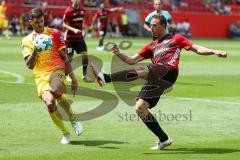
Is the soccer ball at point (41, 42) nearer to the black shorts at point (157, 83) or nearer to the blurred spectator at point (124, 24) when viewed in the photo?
the black shorts at point (157, 83)

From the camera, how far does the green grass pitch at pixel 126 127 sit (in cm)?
947

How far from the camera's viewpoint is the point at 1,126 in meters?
11.6

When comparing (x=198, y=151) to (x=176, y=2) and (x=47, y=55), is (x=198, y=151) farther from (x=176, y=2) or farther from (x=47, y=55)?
(x=176, y=2)

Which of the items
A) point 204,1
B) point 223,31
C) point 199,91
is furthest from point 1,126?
point 204,1

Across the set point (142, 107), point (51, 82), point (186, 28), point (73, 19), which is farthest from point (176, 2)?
point (142, 107)

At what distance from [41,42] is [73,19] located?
10472 millimetres

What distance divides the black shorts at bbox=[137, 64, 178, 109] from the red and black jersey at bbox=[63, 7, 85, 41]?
10.0 metres

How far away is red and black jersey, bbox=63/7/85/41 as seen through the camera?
65.8 feet

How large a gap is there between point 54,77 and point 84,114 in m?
2.99

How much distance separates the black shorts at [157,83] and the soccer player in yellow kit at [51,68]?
1.26 m

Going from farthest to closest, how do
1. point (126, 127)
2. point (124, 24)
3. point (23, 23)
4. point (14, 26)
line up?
point (124, 24), point (14, 26), point (23, 23), point (126, 127)

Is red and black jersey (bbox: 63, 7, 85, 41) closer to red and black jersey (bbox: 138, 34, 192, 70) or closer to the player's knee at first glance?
red and black jersey (bbox: 138, 34, 192, 70)

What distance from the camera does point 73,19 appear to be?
20.4 meters

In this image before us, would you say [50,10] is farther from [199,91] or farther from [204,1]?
[199,91]
